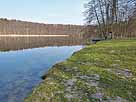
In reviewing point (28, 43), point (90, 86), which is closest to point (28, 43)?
point (28, 43)

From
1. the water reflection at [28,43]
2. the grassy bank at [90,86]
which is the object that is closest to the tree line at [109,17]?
the water reflection at [28,43]

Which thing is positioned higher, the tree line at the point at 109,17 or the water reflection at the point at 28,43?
the tree line at the point at 109,17

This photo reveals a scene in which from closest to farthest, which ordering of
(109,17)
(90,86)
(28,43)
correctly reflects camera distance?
(90,86)
(109,17)
(28,43)

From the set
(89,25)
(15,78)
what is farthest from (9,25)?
(15,78)

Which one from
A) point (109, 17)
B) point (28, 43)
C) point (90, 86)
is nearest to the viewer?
point (90, 86)

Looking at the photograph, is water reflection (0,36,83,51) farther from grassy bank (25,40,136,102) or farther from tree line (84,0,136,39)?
grassy bank (25,40,136,102)

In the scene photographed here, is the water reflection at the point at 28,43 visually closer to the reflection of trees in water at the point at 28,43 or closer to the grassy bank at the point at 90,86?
the reflection of trees in water at the point at 28,43

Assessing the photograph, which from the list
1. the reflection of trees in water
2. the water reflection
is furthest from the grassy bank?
the reflection of trees in water

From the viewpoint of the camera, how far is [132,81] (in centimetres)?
1213

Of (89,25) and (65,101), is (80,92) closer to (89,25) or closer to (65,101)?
(65,101)

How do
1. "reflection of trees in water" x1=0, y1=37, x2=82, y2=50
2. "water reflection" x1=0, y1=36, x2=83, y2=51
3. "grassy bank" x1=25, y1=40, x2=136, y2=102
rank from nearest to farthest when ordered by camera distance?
"grassy bank" x1=25, y1=40, x2=136, y2=102 → "water reflection" x1=0, y1=36, x2=83, y2=51 → "reflection of trees in water" x1=0, y1=37, x2=82, y2=50

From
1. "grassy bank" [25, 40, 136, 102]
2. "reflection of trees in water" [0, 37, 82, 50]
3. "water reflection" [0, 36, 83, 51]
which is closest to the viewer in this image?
"grassy bank" [25, 40, 136, 102]

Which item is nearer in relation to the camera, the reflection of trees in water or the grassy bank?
the grassy bank

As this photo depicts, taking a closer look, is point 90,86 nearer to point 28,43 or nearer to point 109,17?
point 109,17
